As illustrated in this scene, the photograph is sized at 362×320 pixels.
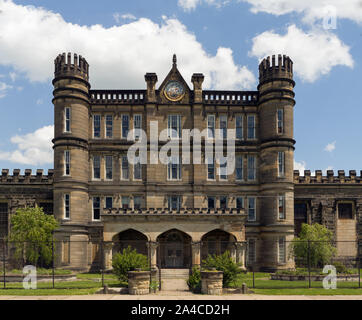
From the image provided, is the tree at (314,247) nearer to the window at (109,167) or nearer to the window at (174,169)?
the window at (174,169)

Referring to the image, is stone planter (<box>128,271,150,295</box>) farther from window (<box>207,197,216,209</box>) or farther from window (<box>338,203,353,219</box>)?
window (<box>338,203,353,219</box>)

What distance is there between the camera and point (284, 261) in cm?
4203

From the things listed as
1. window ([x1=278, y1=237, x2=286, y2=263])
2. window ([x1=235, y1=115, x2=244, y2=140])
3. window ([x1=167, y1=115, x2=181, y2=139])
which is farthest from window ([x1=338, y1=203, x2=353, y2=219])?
window ([x1=167, y1=115, x2=181, y2=139])

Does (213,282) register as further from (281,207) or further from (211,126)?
(211,126)

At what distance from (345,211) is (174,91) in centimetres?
2154

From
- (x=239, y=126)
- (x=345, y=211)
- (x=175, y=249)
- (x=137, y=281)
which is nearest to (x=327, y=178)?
(x=345, y=211)

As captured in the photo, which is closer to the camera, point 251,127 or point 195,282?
point 195,282

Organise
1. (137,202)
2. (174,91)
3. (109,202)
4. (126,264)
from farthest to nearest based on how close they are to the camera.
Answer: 1. (174,91)
2. (137,202)
3. (109,202)
4. (126,264)

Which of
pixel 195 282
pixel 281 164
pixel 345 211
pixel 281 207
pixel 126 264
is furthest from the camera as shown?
pixel 345 211

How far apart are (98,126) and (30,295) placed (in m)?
24.2

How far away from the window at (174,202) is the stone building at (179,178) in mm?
100

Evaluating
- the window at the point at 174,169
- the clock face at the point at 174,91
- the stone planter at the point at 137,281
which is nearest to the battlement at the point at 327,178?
the window at the point at 174,169

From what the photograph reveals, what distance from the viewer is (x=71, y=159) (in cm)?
4316
